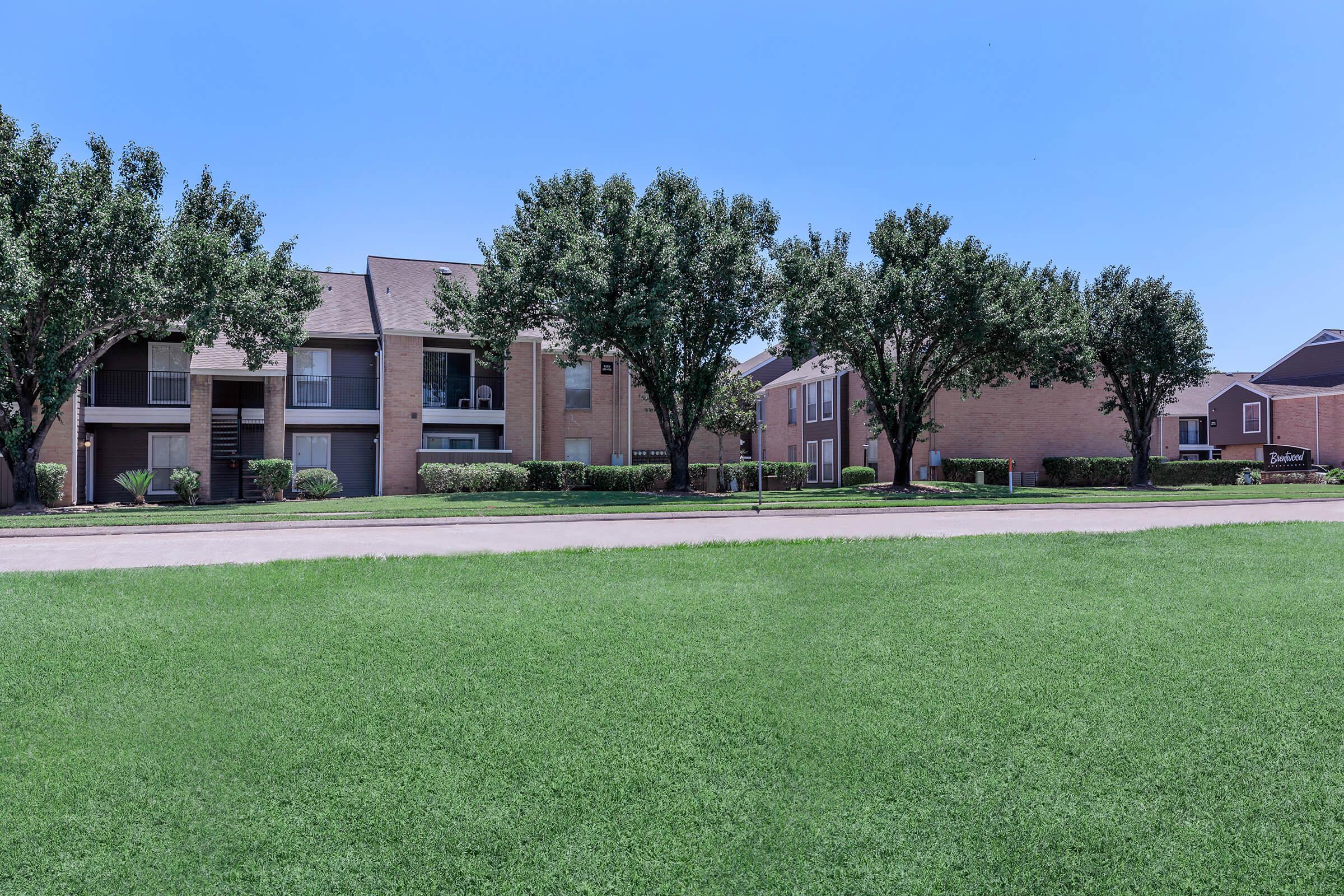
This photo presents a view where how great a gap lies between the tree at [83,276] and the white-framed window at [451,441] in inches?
301

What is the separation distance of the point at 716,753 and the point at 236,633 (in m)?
3.77

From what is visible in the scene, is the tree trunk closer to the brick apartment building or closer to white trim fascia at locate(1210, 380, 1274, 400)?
the brick apartment building

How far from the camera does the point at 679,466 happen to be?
1085 inches

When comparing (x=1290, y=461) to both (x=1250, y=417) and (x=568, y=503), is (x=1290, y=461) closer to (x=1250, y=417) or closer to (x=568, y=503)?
(x=1250, y=417)

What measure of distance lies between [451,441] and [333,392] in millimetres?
4505

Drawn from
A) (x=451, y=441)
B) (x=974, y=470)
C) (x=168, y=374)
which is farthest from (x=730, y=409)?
(x=168, y=374)

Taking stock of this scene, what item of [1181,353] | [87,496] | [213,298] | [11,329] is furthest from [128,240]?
[1181,353]

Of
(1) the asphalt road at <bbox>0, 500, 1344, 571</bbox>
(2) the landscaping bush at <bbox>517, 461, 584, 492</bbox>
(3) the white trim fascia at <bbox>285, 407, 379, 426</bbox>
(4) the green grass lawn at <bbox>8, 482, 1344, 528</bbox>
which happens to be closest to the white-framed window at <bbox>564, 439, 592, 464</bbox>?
(2) the landscaping bush at <bbox>517, 461, 584, 492</bbox>

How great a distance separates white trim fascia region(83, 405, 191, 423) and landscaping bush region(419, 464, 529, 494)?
8.45 metres

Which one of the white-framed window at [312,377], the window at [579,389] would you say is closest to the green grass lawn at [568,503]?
the white-framed window at [312,377]

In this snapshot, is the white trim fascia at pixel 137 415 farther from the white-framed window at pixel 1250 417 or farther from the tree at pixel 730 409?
the white-framed window at pixel 1250 417

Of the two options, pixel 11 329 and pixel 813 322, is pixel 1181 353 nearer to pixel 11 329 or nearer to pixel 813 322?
pixel 813 322

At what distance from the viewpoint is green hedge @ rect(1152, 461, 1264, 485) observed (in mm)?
38312

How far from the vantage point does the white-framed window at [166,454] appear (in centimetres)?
2931
